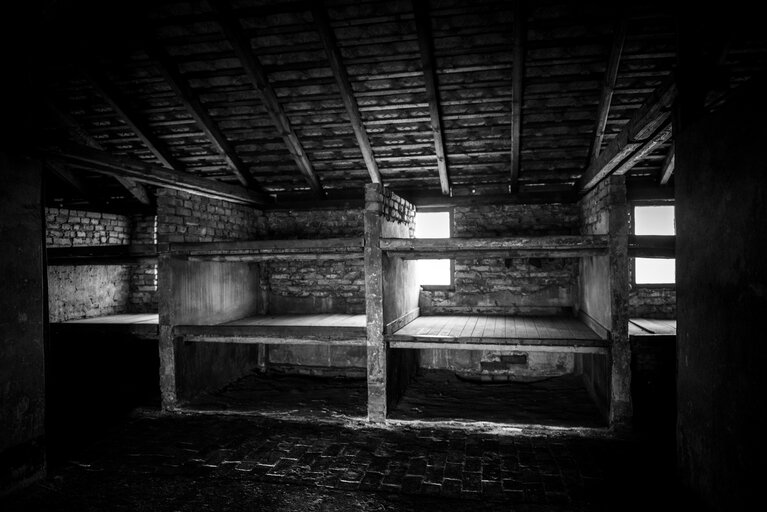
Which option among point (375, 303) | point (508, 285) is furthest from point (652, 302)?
point (375, 303)

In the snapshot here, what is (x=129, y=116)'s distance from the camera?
21.9 feet

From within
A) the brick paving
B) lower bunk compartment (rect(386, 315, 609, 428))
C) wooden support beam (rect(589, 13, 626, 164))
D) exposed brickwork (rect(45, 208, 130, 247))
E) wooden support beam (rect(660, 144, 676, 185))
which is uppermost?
wooden support beam (rect(589, 13, 626, 164))

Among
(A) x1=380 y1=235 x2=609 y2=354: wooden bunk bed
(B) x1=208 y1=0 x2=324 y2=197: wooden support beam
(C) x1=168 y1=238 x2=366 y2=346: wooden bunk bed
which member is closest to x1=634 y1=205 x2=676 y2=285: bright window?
(A) x1=380 y1=235 x2=609 y2=354: wooden bunk bed

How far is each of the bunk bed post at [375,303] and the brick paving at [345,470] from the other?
46cm

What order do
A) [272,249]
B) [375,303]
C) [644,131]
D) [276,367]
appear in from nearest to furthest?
[644,131], [375,303], [272,249], [276,367]

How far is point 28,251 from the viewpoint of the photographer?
442 cm

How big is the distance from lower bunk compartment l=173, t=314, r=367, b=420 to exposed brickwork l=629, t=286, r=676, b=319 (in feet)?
16.5

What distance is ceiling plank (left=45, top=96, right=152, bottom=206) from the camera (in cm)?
684

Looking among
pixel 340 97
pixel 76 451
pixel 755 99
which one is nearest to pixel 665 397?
pixel 755 99

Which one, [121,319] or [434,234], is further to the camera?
[434,234]

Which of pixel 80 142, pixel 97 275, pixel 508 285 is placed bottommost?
pixel 508 285

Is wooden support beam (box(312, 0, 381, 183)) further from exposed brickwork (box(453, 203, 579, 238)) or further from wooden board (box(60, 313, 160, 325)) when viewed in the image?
wooden board (box(60, 313, 160, 325))

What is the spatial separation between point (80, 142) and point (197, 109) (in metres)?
2.58

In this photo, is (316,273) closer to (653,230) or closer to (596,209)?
(596,209)
